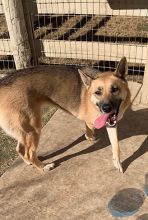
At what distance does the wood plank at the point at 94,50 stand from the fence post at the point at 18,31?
0.94 ft

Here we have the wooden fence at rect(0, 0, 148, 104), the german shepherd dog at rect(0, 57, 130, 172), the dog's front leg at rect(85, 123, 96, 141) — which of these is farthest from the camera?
the wooden fence at rect(0, 0, 148, 104)

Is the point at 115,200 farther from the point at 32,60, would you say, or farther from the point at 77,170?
the point at 32,60

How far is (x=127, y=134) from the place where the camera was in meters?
4.68

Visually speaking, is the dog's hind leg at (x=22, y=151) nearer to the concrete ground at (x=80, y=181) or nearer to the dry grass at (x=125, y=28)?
the concrete ground at (x=80, y=181)

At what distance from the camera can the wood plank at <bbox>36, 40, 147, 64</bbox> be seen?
5480mm

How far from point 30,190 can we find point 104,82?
1573 mm

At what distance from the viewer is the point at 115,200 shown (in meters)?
3.66

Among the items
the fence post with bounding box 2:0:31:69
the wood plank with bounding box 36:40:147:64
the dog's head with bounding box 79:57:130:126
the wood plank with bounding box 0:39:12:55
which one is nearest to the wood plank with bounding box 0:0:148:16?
the fence post with bounding box 2:0:31:69

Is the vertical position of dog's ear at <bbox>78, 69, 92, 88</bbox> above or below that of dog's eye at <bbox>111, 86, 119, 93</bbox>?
above

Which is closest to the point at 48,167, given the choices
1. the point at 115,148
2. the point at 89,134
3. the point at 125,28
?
the point at 89,134

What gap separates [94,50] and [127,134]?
176 cm

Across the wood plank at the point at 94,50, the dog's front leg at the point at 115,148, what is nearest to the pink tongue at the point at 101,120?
the dog's front leg at the point at 115,148

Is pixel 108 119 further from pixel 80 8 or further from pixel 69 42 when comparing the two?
pixel 80 8

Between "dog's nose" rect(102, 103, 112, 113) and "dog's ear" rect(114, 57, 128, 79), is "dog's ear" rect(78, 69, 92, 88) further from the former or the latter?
"dog's nose" rect(102, 103, 112, 113)
